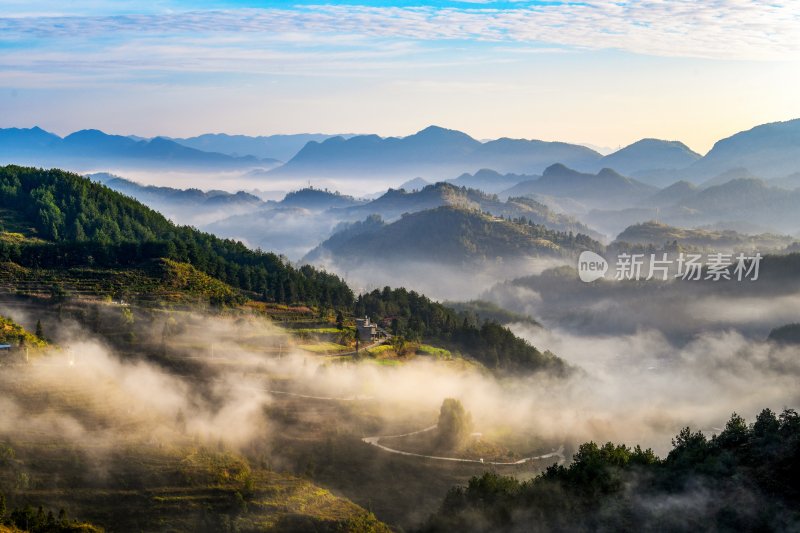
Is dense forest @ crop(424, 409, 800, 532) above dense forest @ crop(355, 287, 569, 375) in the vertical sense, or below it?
above

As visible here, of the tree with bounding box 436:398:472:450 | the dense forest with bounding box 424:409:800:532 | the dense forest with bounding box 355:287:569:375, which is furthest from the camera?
the dense forest with bounding box 355:287:569:375

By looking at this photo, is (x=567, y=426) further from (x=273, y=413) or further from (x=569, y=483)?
(x=569, y=483)

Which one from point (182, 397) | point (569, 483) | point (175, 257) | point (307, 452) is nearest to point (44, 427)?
point (182, 397)

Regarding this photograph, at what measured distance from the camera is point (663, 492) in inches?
2921

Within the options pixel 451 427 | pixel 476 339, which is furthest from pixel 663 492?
pixel 476 339

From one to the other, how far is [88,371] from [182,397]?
13686 millimetres

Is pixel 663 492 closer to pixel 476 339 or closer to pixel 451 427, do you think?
pixel 451 427

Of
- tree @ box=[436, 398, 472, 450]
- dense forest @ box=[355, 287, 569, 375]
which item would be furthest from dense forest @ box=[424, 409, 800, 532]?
dense forest @ box=[355, 287, 569, 375]

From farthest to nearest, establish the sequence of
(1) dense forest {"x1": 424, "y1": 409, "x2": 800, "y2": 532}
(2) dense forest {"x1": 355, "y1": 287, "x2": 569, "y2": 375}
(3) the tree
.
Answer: (2) dense forest {"x1": 355, "y1": 287, "x2": 569, "y2": 375} < (3) the tree < (1) dense forest {"x1": 424, "y1": 409, "x2": 800, "y2": 532}

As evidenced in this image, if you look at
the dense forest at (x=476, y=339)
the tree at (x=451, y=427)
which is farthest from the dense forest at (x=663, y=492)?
the dense forest at (x=476, y=339)

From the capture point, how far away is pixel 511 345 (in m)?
196

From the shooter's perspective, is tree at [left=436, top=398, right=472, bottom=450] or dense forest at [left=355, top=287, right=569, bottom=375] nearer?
tree at [left=436, top=398, right=472, bottom=450]

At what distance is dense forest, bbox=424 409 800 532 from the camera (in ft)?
222

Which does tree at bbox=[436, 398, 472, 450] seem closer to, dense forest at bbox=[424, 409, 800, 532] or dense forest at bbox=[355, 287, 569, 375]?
dense forest at bbox=[424, 409, 800, 532]
